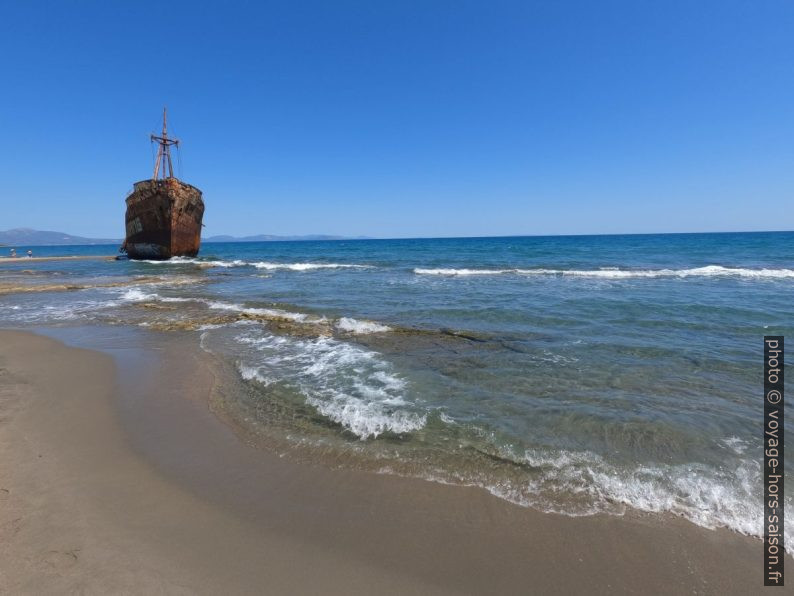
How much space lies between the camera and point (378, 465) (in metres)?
3.80

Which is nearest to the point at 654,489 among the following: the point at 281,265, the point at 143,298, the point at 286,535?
the point at 286,535

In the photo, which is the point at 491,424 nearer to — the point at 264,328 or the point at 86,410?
the point at 86,410

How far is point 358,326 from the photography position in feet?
32.7

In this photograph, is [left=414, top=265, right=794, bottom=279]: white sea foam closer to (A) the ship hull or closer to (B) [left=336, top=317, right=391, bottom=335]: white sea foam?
(B) [left=336, top=317, right=391, bottom=335]: white sea foam

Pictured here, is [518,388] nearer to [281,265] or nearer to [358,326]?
[358,326]

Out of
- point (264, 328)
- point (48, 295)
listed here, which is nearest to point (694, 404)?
point (264, 328)

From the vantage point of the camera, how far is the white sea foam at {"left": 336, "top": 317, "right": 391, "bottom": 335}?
9.53 m

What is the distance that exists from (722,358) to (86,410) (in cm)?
1056

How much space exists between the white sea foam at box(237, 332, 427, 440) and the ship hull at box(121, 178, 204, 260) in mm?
30679

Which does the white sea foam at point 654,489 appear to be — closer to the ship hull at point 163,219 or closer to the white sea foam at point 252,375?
the white sea foam at point 252,375

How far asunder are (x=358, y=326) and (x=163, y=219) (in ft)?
107

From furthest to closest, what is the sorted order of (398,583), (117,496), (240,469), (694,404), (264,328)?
(264,328) → (694,404) → (240,469) → (117,496) → (398,583)

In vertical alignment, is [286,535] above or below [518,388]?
below

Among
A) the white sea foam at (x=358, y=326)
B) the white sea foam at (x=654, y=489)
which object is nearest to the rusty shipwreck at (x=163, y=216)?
the white sea foam at (x=358, y=326)
